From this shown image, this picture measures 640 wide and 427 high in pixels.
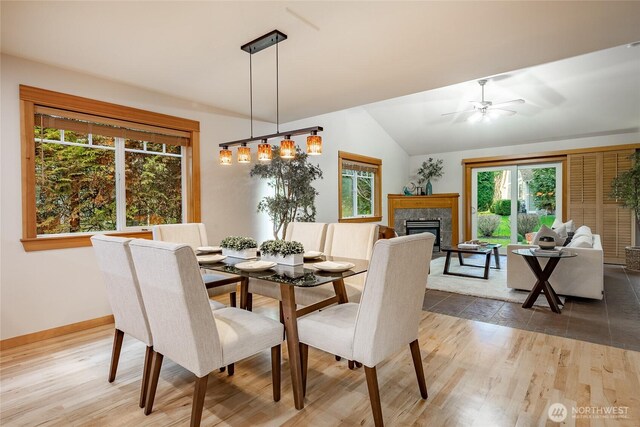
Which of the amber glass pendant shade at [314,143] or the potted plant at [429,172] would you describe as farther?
the potted plant at [429,172]

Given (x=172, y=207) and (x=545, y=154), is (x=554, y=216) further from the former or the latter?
(x=172, y=207)

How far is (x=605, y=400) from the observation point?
1909 mm

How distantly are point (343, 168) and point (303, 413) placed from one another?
16.0ft

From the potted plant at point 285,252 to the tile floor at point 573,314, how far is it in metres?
1.97

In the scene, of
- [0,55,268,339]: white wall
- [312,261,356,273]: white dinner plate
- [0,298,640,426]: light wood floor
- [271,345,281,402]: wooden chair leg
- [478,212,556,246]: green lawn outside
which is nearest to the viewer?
[0,298,640,426]: light wood floor

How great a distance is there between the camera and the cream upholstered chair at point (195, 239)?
2.71m

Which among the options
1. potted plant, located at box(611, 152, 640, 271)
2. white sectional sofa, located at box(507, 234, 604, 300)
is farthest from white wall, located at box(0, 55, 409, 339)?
potted plant, located at box(611, 152, 640, 271)

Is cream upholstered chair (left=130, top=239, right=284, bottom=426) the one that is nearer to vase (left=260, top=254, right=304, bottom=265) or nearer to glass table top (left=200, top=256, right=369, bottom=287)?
glass table top (left=200, top=256, right=369, bottom=287)

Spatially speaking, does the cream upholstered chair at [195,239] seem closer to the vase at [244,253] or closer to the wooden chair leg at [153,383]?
the vase at [244,253]

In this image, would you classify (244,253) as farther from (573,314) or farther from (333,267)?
(573,314)

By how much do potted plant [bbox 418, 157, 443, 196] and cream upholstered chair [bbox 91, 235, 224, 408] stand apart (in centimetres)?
694

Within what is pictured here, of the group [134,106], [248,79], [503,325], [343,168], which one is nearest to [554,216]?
[343,168]

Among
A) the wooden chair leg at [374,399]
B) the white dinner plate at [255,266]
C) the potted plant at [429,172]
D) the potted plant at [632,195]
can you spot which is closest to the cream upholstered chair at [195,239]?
the white dinner plate at [255,266]

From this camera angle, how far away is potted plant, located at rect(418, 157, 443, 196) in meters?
7.87
